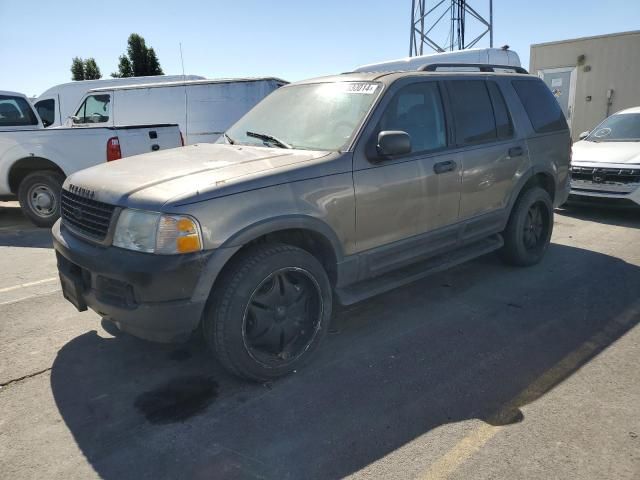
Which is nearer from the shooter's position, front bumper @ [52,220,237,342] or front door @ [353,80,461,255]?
front bumper @ [52,220,237,342]

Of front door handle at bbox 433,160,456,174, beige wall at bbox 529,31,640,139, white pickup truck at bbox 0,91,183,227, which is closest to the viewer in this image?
front door handle at bbox 433,160,456,174

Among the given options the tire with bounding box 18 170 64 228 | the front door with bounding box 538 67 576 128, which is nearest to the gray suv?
the tire with bounding box 18 170 64 228

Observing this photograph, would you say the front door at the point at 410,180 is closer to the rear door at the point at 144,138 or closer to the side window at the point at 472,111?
→ the side window at the point at 472,111

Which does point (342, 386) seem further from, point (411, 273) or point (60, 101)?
point (60, 101)

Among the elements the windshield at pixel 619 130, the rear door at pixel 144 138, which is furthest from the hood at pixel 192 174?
the windshield at pixel 619 130

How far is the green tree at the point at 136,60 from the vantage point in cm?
3762

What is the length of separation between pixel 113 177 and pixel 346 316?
6.98ft

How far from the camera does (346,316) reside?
4207 millimetres

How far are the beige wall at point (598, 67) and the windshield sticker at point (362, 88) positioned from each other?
1254 centimetres

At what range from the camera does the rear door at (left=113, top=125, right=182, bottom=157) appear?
24.3 ft

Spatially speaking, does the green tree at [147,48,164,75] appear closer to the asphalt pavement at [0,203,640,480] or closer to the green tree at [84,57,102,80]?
the green tree at [84,57,102,80]

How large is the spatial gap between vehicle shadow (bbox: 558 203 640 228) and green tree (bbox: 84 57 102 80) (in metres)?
40.4

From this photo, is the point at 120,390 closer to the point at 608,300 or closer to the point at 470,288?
the point at 470,288

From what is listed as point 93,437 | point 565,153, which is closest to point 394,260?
point 93,437
